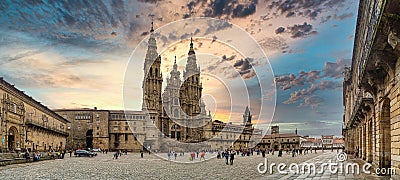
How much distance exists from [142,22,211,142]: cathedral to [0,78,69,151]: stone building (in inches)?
1413

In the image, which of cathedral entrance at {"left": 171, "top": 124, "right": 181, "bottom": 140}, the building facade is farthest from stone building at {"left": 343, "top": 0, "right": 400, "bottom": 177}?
cathedral entrance at {"left": 171, "top": 124, "right": 181, "bottom": 140}

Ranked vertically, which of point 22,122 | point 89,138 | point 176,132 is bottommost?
point 89,138

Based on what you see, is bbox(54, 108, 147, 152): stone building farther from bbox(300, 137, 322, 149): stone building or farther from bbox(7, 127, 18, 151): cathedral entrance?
bbox(300, 137, 322, 149): stone building

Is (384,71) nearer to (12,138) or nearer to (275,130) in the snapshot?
(12,138)

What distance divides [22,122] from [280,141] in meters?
120

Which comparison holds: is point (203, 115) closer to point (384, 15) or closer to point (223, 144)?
point (223, 144)

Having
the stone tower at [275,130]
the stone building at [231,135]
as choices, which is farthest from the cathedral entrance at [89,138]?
the stone tower at [275,130]

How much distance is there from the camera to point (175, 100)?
113 m

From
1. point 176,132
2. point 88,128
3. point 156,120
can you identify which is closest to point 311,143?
point 176,132

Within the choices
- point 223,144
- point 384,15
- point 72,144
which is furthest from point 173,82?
point 384,15

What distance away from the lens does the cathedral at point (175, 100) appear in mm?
102625

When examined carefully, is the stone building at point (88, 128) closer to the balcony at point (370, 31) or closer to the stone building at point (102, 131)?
the stone building at point (102, 131)

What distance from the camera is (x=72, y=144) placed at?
96.3 metres

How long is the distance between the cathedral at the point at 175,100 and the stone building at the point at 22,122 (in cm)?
3590
